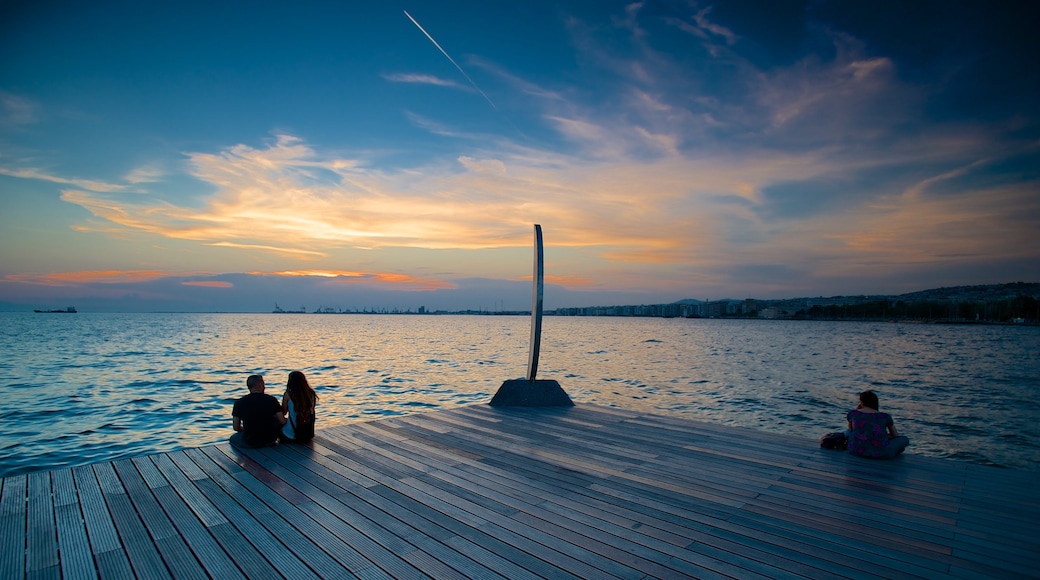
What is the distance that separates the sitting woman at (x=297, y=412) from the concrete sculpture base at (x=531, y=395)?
363 cm

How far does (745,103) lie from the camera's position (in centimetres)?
1817

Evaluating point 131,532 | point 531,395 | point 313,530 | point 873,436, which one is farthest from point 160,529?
point 873,436

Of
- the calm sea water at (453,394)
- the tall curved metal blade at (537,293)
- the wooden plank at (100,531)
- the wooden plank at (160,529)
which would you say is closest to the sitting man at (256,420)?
the wooden plank at (160,529)

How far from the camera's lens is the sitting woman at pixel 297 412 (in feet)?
19.7

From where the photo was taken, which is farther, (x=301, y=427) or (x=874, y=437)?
(x=301, y=427)

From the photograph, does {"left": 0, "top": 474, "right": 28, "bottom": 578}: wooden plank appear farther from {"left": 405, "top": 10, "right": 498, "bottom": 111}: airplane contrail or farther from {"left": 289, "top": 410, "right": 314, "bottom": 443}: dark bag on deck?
{"left": 405, "top": 10, "right": 498, "bottom": 111}: airplane contrail

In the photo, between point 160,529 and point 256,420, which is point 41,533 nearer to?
point 160,529

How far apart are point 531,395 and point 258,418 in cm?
Result: 472

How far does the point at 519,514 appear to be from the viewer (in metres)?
3.96

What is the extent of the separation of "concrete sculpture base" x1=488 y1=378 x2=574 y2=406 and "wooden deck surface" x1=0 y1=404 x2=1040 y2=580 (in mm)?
2656

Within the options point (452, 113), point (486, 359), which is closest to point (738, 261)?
point (486, 359)

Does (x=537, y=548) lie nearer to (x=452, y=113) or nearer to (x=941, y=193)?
(x=452, y=113)

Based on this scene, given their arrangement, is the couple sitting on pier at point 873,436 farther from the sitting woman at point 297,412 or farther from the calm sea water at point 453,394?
the calm sea water at point 453,394

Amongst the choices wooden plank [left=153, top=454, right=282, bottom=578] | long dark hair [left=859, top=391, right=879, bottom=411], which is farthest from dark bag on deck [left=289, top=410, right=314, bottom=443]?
long dark hair [left=859, top=391, right=879, bottom=411]
